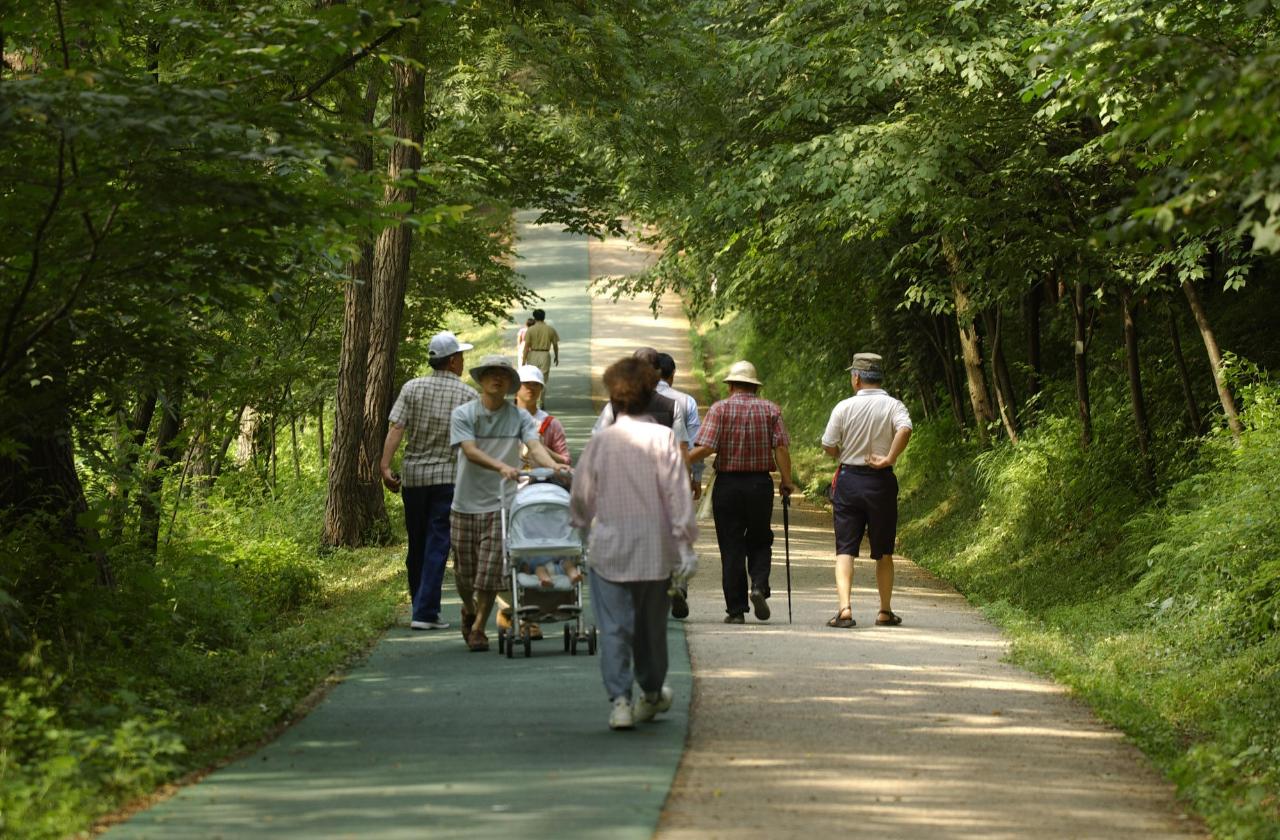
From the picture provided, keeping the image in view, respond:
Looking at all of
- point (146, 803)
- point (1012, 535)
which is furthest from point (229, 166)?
point (1012, 535)

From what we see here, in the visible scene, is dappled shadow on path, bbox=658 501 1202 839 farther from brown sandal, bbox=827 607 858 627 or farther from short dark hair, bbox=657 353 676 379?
short dark hair, bbox=657 353 676 379

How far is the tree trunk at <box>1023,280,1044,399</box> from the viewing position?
20.2 meters

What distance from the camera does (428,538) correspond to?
1199cm

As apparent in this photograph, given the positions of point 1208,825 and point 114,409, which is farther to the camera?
point 114,409

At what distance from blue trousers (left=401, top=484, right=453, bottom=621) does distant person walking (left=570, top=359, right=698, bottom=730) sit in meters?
3.68

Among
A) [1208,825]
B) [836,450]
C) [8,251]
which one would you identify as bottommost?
Result: [1208,825]

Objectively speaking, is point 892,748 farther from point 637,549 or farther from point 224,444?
point 224,444

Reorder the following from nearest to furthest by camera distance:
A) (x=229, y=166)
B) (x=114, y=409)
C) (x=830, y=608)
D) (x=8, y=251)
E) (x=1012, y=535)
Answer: (x=8, y=251) → (x=229, y=166) → (x=114, y=409) → (x=830, y=608) → (x=1012, y=535)

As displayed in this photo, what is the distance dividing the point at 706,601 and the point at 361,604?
2.94m

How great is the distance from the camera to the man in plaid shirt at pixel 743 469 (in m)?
12.4

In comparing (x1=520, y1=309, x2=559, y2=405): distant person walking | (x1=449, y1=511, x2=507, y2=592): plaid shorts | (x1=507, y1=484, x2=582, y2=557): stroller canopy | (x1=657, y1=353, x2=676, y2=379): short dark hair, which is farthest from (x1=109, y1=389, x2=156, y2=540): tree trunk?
(x1=520, y1=309, x2=559, y2=405): distant person walking

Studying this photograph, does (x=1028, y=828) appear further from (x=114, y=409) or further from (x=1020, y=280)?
(x=1020, y=280)

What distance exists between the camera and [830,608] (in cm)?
1400

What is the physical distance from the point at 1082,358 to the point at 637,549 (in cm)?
1019
